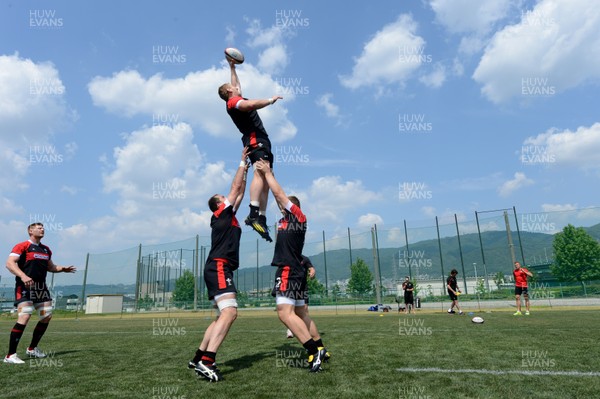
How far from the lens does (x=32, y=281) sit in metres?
6.72

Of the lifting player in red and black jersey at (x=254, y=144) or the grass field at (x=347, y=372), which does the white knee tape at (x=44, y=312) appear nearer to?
the grass field at (x=347, y=372)

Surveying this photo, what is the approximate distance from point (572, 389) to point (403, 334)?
4.87 m

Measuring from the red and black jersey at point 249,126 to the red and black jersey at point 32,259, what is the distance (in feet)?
15.0

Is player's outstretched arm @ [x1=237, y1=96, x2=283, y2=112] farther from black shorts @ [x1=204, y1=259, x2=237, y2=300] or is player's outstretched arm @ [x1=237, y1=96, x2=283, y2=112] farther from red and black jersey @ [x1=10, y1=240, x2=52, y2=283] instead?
red and black jersey @ [x1=10, y1=240, x2=52, y2=283]

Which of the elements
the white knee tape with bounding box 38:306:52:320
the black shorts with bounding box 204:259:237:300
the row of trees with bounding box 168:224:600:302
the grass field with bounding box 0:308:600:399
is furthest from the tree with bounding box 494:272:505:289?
the white knee tape with bounding box 38:306:52:320

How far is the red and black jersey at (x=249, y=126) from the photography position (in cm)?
632

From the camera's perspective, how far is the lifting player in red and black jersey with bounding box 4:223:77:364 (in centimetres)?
674

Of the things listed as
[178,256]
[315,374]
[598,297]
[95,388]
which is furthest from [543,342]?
[178,256]

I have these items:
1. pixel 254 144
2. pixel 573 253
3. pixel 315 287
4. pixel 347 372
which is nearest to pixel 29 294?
pixel 254 144

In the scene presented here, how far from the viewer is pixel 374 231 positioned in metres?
33.3

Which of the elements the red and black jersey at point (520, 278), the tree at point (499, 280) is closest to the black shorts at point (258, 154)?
the red and black jersey at point (520, 278)

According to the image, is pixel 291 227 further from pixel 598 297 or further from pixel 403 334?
pixel 598 297

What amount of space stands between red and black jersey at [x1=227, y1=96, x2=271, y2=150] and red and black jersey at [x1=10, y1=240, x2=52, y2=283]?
4565mm

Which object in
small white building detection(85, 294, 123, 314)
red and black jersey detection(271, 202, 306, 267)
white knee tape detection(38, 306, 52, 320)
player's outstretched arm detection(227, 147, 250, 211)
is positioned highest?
player's outstretched arm detection(227, 147, 250, 211)
